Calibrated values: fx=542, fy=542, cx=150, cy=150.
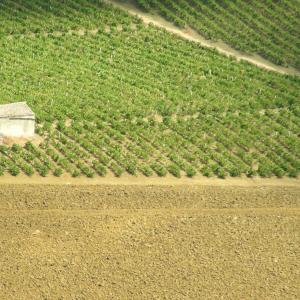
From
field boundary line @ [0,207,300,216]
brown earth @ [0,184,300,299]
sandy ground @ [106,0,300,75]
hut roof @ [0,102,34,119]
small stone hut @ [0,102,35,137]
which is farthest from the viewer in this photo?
sandy ground @ [106,0,300,75]

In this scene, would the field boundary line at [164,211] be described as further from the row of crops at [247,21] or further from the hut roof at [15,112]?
the row of crops at [247,21]

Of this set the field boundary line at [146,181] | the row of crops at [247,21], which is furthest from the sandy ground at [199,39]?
the field boundary line at [146,181]

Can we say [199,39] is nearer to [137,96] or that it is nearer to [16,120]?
[137,96]

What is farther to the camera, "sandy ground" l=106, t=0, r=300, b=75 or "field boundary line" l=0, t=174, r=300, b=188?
"sandy ground" l=106, t=0, r=300, b=75

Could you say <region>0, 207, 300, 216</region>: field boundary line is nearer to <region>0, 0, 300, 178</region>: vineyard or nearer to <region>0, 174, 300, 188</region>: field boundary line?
<region>0, 174, 300, 188</region>: field boundary line

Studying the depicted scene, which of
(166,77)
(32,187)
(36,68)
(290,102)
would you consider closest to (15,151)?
(32,187)

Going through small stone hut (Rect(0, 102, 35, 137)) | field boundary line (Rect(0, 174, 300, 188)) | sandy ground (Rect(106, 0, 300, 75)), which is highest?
sandy ground (Rect(106, 0, 300, 75))

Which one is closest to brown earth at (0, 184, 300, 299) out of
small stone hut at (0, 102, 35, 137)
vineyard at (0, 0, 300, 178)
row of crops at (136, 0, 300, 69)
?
vineyard at (0, 0, 300, 178)

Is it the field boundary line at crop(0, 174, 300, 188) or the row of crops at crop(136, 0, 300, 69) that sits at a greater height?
the row of crops at crop(136, 0, 300, 69)
